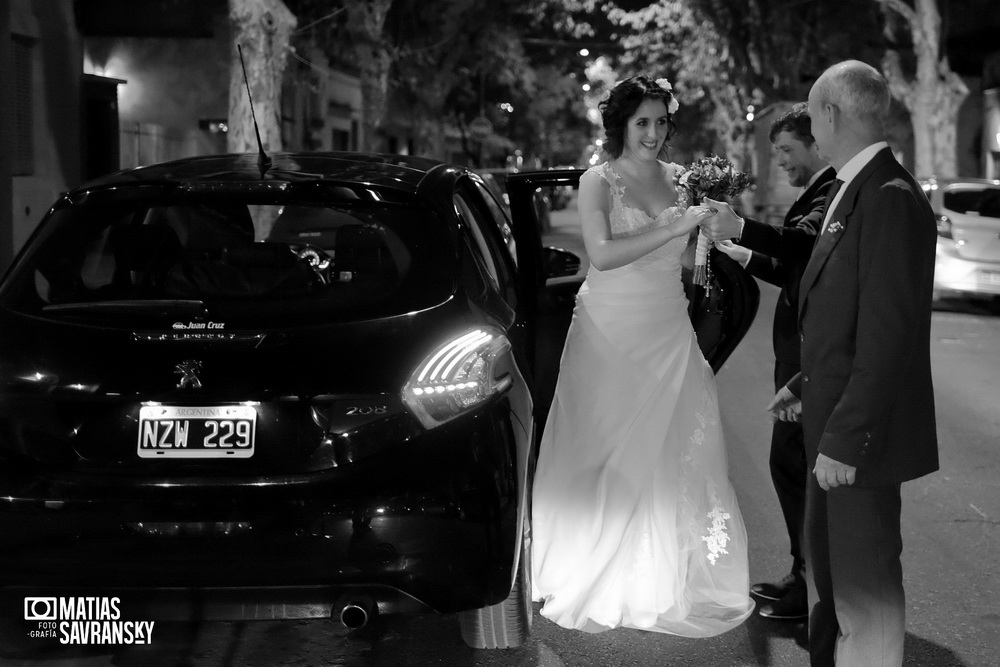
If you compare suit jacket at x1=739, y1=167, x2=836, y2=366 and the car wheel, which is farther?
suit jacket at x1=739, y1=167, x2=836, y2=366

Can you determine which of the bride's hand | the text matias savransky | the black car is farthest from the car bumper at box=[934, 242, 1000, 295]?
the text matias savransky

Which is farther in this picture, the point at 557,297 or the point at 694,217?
the point at 557,297

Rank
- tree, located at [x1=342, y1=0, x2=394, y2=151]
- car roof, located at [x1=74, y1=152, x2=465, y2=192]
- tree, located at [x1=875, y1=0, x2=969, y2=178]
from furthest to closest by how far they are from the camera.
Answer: tree, located at [x1=875, y1=0, x2=969, y2=178]
tree, located at [x1=342, y1=0, x2=394, y2=151]
car roof, located at [x1=74, y1=152, x2=465, y2=192]

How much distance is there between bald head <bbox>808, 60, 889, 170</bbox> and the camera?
322 cm

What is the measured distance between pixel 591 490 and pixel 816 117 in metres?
1.83

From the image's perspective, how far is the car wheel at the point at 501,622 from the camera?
13.0ft

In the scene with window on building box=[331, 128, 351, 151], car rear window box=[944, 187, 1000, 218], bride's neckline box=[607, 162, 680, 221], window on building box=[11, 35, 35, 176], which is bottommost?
bride's neckline box=[607, 162, 680, 221]

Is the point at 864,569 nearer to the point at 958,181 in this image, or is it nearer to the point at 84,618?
the point at 84,618

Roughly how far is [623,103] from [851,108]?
163cm

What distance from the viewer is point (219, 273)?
13.2ft

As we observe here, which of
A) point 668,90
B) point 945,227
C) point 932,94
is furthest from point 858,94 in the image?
point 932,94

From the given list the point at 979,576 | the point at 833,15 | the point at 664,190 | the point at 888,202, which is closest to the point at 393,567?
the point at 888,202

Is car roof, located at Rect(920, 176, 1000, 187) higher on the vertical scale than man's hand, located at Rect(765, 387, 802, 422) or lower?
higher

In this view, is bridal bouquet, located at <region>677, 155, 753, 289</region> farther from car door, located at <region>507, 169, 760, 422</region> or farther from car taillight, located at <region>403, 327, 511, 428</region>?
car taillight, located at <region>403, 327, 511, 428</region>
